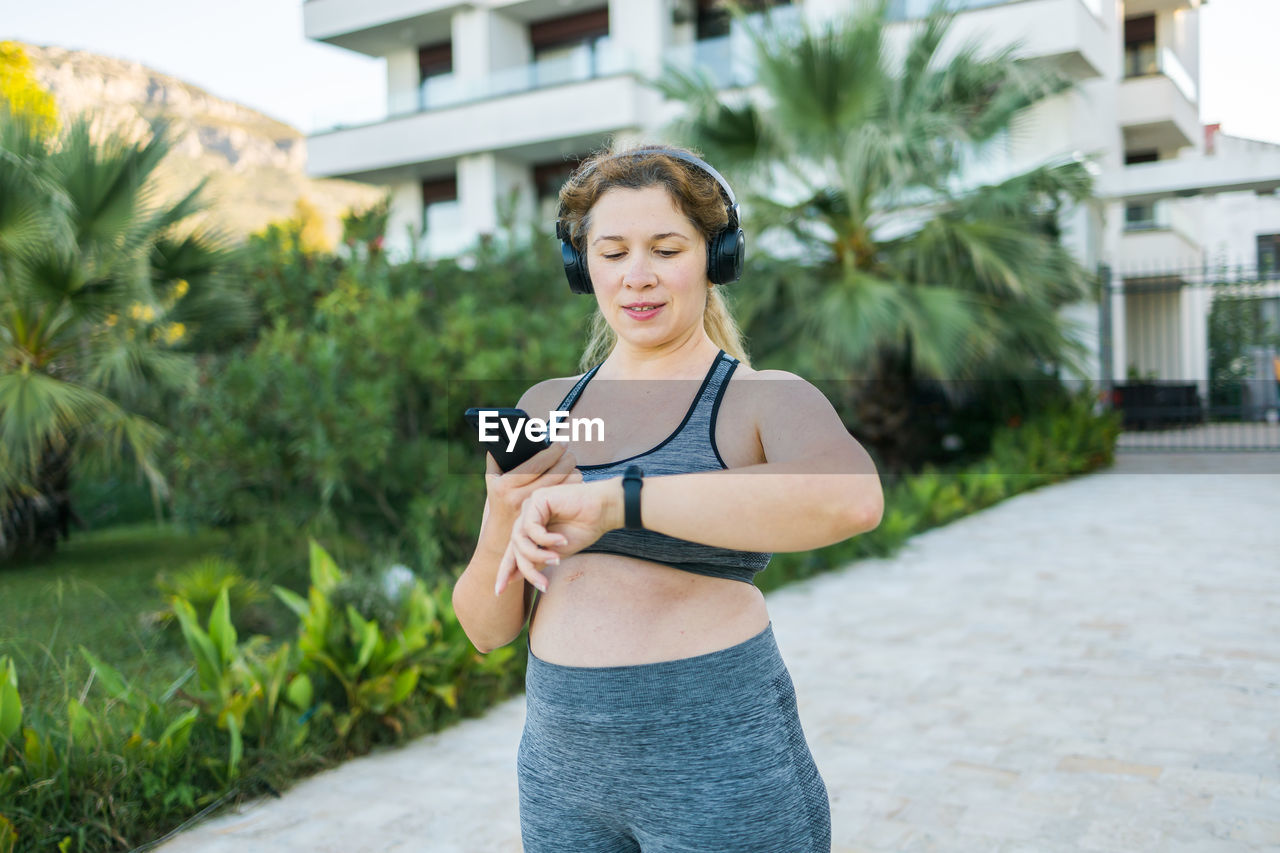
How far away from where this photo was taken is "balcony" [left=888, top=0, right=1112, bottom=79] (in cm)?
1455

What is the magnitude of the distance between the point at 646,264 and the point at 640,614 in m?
0.49

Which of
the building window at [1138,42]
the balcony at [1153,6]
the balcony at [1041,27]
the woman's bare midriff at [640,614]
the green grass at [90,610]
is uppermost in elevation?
the balcony at [1153,6]

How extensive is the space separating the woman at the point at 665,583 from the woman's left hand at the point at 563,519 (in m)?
0.03

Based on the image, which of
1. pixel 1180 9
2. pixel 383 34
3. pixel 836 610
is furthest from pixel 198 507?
pixel 1180 9

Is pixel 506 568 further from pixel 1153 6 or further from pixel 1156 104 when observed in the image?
pixel 1153 6

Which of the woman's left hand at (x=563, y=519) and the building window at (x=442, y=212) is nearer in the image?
the woman's left hand at (x=563, y=519)

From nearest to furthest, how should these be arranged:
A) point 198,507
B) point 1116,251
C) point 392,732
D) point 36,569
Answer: point 392,732 → point 198,507 → point 36,569 → point 1116,251

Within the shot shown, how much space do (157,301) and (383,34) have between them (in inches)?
627

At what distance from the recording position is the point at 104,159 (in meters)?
6.97

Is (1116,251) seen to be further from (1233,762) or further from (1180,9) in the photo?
(1233,762)

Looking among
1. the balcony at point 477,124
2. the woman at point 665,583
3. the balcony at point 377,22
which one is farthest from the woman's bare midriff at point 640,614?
the balcony at point 377,22

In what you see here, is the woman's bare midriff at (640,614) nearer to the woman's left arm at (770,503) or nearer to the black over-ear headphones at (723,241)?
the woman's left arm at (770,503)

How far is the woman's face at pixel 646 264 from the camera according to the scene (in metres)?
1.40

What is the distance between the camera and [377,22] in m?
20.8
